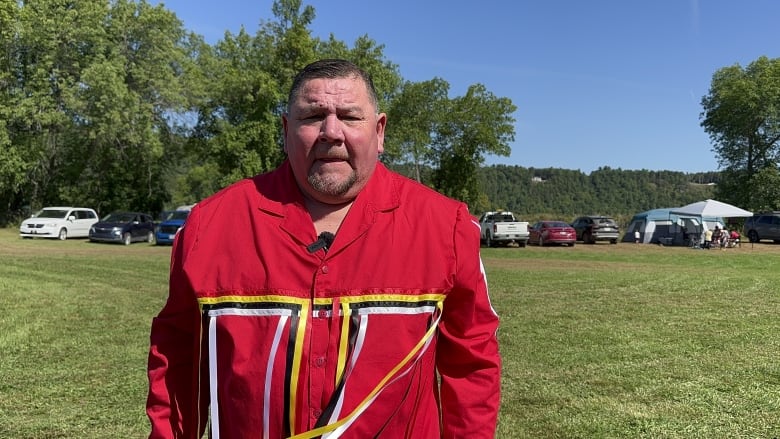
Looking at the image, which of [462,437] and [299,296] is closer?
[299,296]

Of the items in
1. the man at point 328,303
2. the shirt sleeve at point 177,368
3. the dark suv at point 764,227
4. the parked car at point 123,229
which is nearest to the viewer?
the man at point 328,303

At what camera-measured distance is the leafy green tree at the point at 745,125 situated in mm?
47000

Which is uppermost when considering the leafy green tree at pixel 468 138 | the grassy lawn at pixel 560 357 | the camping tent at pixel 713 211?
the leafy green tree at pixel 468 138

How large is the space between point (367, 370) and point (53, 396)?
437 centimetres

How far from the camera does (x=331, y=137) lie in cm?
178

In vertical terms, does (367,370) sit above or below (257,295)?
below

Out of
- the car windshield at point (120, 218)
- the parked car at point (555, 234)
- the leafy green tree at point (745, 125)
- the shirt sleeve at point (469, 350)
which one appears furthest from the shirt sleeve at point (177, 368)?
the leafy green tree at point (745, 125)

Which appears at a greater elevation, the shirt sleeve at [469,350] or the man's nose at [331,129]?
the man's nose at [331,129]

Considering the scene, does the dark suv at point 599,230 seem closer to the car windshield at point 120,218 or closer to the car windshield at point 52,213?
the car windshield at point 120,218

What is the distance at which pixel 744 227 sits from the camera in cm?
3588

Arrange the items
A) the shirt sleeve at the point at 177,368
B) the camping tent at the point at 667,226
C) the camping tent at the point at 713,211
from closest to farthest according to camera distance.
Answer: the shirt sleeve at the point at 177,368 < the camping tent at the point at 713,211 < the camping tent at the point at 667,226

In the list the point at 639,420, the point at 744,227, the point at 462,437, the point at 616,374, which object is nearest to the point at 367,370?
the point at 462,437

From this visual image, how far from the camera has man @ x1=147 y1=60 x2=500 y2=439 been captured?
5.64 ft

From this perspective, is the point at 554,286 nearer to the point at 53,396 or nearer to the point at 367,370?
the point at 53,396
